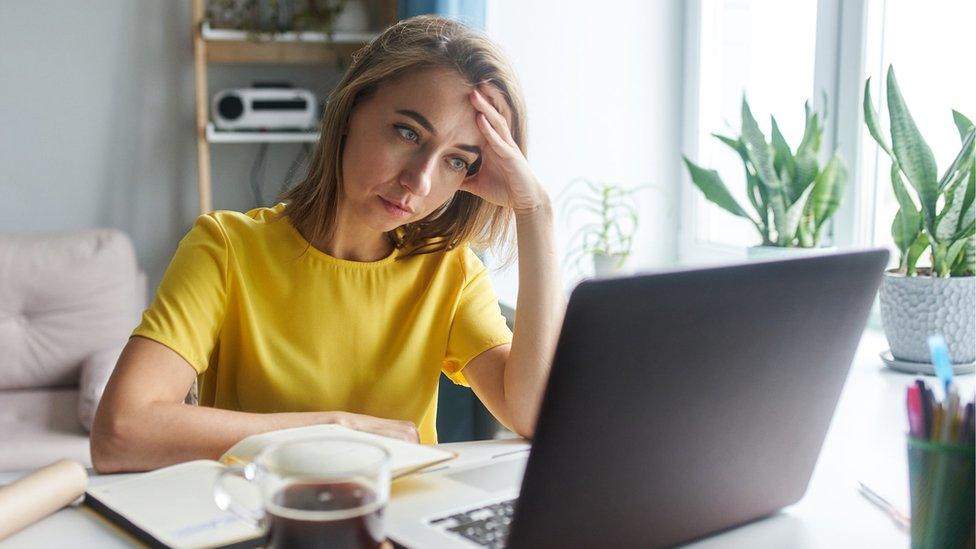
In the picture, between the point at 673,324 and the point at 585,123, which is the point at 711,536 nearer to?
the point at 673,324

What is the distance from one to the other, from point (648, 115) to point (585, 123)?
182 millimetres

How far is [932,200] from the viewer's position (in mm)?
1552

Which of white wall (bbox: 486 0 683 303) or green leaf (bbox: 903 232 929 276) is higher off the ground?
white wall (bbox: 486 0 683 303)

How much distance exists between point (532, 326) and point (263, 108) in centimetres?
213

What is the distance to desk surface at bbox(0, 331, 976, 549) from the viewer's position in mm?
851

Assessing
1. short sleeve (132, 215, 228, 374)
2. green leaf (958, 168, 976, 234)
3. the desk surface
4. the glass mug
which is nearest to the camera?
the glass mug

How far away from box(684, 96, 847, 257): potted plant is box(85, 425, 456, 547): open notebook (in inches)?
41.4

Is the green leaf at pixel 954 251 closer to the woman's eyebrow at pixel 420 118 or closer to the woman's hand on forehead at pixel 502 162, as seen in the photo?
the woman's hand on forehead at pixel 502 162

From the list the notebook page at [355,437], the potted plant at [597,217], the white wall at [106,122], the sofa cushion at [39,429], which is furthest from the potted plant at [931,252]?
the white wall at [106,122]

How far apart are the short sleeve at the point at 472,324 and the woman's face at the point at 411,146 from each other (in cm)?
17

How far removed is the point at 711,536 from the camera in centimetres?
84

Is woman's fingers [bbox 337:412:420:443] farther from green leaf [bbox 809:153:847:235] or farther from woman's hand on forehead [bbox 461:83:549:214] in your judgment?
green leaf [bbox 809:153:847:235]

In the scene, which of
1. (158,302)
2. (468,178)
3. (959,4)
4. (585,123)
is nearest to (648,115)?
(585,123)

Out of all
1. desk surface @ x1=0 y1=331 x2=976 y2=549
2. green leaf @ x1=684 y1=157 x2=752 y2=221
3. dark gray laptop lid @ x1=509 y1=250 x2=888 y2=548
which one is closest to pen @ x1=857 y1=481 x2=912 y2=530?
desk surface @ x1=0 y1=331 x2=976 y2=549
